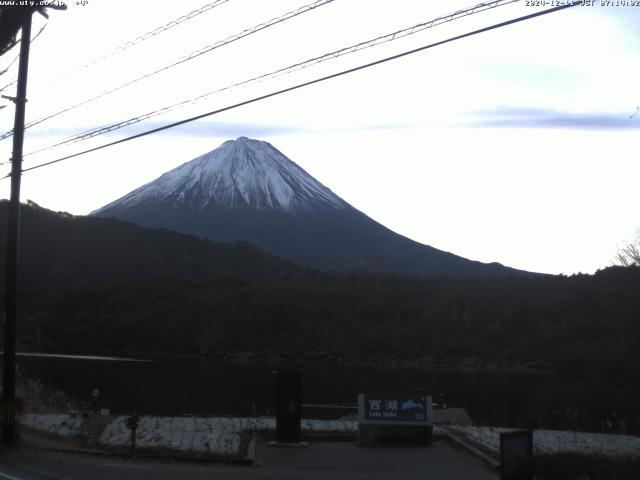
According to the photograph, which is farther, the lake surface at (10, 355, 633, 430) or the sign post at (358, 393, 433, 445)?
the lake surface at (10, 355, 633, 430)

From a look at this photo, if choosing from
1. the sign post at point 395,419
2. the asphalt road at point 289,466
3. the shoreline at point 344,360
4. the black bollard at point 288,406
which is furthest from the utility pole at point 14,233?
the shoreline at point 344,360

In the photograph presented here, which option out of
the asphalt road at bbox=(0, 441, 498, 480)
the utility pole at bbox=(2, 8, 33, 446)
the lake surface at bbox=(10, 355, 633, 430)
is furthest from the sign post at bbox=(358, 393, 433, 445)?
the lake surface at bbox=(10, 355, 633, 430)

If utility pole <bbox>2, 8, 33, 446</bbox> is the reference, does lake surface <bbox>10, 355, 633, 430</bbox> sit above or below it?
below

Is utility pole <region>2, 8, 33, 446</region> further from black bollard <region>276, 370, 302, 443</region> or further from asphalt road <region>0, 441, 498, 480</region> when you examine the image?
black bollard <region>276, 370, 302, 443</region>

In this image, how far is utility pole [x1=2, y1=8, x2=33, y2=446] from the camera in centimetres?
1817

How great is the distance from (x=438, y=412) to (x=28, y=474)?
50.2 feet

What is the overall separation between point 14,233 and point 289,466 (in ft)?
24.6

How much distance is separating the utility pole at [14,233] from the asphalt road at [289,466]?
1.87 metres

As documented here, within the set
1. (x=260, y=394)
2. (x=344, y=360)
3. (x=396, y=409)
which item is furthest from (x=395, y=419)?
(x=344, y=360)

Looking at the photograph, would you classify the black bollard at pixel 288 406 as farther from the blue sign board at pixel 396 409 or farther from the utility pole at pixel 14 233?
the utility pole at pixel 14 233

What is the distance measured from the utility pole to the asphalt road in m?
1.87

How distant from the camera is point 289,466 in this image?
16.1m

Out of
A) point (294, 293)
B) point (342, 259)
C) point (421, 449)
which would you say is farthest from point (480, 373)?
point (342, 259)

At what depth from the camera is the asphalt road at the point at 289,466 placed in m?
14.7
